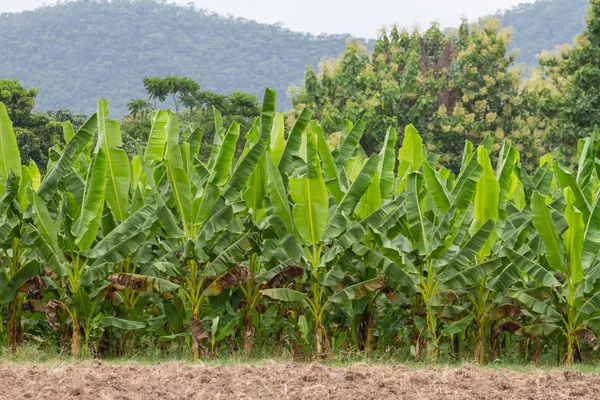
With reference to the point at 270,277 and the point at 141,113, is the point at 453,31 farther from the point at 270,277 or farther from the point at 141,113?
the point at 270,277

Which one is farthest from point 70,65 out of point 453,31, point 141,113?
point 453,31

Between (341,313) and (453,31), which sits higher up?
(453,31)

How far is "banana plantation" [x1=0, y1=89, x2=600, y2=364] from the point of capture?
845 cm

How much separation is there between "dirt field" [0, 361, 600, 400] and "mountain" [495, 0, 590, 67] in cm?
9828

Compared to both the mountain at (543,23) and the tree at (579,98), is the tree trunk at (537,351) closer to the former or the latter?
the tree at (579,98)

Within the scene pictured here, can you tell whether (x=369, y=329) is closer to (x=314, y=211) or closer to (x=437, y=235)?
(x=437, y=235)

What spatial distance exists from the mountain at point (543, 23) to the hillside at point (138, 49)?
81.2ft

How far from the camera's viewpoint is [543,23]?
10575 cm

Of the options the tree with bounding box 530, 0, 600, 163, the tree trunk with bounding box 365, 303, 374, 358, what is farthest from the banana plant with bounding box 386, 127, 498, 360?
the tree with bounding box 530, 0, 600, 163

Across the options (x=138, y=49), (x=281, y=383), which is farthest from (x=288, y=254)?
(x=138, y=49)

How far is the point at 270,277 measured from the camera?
8.65 meters

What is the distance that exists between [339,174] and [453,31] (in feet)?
115

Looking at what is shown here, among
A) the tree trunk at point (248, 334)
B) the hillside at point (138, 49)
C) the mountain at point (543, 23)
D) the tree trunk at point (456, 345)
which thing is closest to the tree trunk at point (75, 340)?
the tree trunk at point (248, 334)

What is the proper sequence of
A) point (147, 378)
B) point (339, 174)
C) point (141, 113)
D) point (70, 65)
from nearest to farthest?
point (147, 378) < point (339, 174) < point (141, 113) < point (70, 65)
